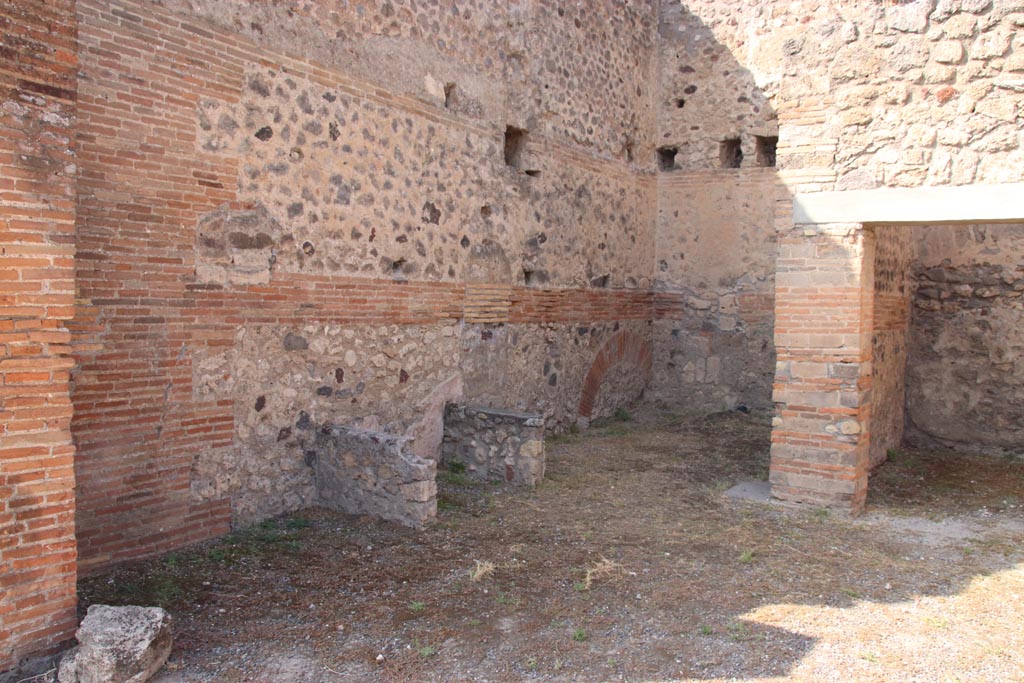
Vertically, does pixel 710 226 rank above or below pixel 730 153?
below

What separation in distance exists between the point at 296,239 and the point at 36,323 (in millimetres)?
2565

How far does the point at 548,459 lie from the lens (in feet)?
26.9

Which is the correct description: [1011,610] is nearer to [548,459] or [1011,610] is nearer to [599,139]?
[548,459]

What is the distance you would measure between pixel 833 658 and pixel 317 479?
3965mm

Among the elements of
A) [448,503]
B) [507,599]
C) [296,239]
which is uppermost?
[296,239]

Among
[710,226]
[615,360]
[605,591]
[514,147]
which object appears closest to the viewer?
[605,591]

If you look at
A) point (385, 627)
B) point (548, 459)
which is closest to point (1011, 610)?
point (385, 627)

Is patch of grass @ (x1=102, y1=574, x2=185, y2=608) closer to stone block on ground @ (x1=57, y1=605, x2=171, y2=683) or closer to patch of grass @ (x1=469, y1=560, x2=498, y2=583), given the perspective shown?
stone block on ground @ (x1=57, y1=605, x2=171, y2=683)

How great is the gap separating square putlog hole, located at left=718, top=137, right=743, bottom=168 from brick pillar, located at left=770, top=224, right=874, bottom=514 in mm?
4900

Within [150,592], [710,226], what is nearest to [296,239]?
[150,592]

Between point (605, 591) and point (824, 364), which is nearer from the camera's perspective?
point (605, 591)

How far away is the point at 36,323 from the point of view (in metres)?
3.60

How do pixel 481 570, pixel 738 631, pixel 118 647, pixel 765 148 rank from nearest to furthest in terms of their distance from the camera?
1. pixel 118 647
2. pixel 738 631
3. pixel 481 570
4. pixel 765 148

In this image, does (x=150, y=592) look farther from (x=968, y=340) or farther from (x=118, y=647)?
(x=968, y=340)
